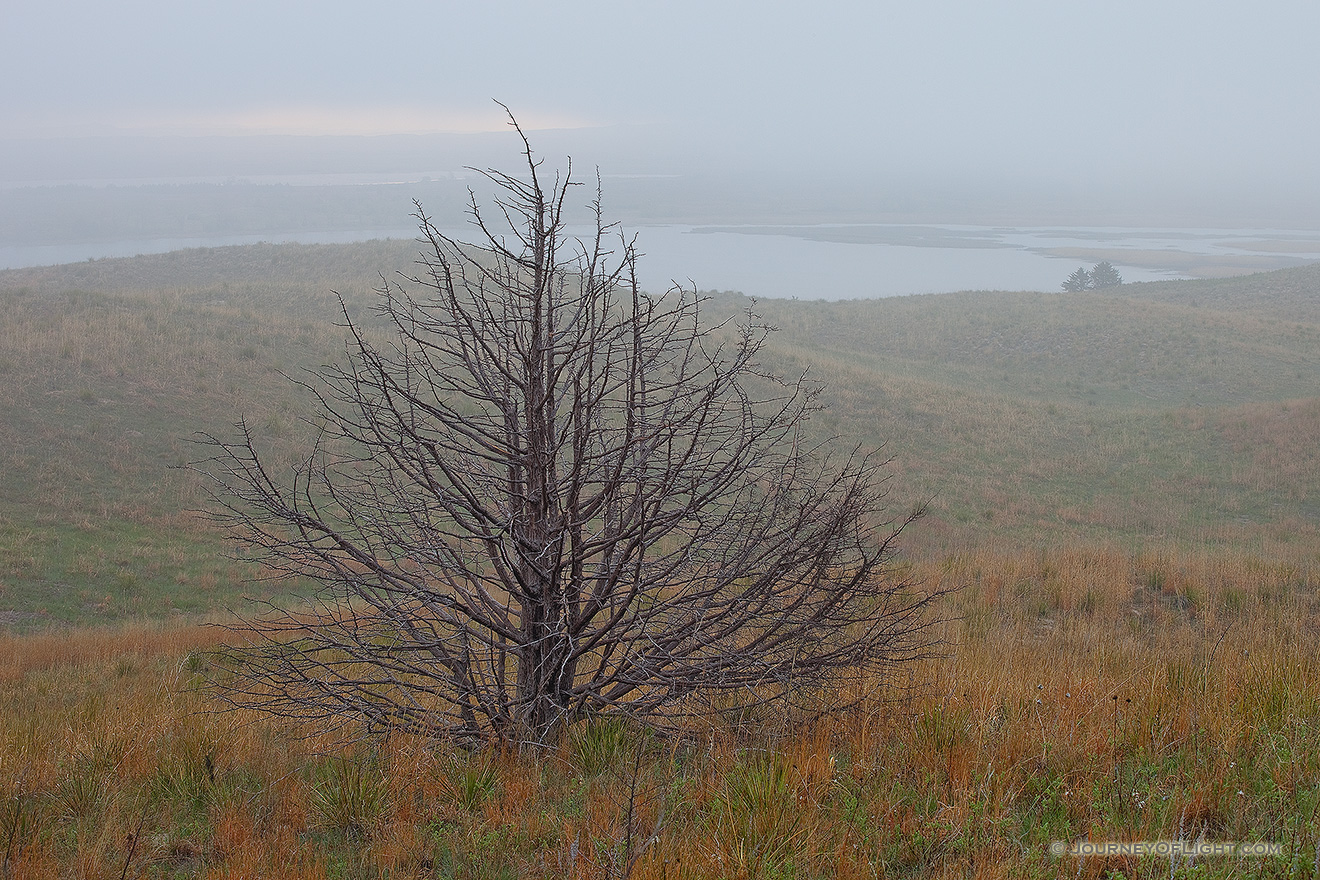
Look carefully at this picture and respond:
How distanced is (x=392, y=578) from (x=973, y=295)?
52.1 meters

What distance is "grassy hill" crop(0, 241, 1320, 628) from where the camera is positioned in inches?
551

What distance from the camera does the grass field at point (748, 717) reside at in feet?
9.98

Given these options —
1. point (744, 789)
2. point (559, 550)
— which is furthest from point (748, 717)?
point (559, 550)

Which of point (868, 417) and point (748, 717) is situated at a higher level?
point (748, 717)

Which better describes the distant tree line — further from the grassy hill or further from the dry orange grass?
the dry orange grass

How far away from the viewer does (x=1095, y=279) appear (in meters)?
66.8

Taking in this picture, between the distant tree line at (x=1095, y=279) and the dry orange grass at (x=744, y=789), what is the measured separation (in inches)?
2721

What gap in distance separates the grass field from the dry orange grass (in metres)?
0.02

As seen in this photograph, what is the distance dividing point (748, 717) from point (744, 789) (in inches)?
47.3

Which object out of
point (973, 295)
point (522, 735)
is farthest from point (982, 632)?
point (973, 295)

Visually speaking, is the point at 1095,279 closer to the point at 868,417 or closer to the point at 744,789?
the point at 868,417

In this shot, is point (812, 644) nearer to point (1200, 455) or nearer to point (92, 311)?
point (1200, 455)

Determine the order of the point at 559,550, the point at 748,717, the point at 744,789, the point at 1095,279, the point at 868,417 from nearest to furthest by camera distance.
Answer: the point at 744,789, the point at 559,550, the point at 748,717, the point at 868,417, the point at 1095,279

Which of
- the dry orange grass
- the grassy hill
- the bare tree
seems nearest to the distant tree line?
the grassy hill
